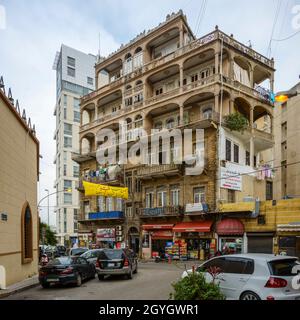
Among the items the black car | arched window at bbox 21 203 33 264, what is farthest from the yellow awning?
the black car

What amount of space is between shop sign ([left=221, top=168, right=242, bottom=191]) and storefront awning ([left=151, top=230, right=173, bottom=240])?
23.0 feet

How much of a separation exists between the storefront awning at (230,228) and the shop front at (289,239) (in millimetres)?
3041

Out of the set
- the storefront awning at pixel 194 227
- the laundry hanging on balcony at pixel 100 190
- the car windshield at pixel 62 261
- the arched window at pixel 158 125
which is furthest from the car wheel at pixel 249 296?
the arched window at pixel 158 125

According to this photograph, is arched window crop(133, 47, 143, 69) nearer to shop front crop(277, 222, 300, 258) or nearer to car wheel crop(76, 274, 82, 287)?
shop front crop(277, 222, 300, 258)

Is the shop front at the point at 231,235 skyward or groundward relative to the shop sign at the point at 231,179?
groundward

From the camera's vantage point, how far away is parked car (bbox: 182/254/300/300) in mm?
7891

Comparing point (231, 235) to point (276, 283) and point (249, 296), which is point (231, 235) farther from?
point (276, 283)

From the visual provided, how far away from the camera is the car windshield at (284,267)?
8.15 meters

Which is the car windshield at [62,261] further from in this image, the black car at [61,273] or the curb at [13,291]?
the curb at [13,291]

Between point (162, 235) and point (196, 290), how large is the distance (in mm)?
27991

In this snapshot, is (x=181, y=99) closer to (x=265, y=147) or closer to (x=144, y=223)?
(x=265, y=147)

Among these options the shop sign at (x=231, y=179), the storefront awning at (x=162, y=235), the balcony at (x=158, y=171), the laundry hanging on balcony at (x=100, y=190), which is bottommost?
the storefront awning at (x=162, y=235)
